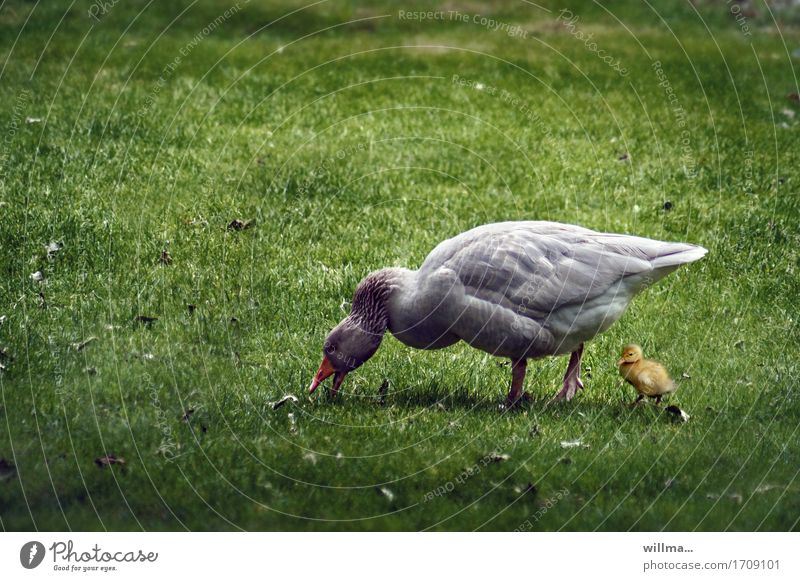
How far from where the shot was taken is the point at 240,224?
10.1 metres

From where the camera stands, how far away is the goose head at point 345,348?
7.34 m

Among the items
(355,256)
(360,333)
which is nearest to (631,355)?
(360,333)

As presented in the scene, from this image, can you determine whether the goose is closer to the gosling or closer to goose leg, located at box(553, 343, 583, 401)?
goose leg, located at box(553, 343, 583, 401)

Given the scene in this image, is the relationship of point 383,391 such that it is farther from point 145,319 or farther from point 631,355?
point 145,319

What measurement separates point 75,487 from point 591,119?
851 centimetres

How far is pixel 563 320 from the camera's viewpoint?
286 inches

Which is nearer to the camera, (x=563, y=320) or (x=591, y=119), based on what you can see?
(x=563, y=320)

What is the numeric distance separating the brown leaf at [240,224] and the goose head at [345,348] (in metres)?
2.97

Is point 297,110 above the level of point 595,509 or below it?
above

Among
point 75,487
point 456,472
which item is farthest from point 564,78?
point 75,487

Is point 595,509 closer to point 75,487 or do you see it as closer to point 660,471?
point 660,471
